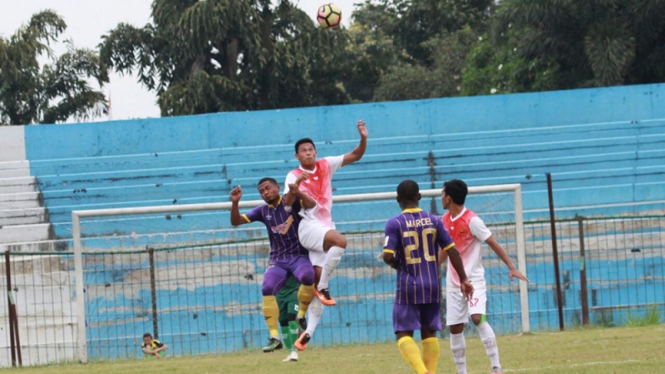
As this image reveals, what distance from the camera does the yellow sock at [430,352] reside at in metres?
7.59

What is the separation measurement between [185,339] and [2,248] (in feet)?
18.9

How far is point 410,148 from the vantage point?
2344cm

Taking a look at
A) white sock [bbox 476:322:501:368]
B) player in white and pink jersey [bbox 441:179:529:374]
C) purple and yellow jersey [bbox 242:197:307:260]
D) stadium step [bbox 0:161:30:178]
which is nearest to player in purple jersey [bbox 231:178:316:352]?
purple and yellow jersey [bbox 242:197:307:260]

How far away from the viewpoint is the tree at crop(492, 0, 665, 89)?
1038 inches

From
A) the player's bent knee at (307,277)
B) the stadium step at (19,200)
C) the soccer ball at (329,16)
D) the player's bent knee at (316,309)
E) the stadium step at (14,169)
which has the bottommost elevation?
the player's bent knee at (316,309)

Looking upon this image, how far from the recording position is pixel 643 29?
2733cm

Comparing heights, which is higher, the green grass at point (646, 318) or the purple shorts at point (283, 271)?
the purple shorts at point (283, 271)

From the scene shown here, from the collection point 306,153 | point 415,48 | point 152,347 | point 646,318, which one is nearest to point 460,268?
point 306,153

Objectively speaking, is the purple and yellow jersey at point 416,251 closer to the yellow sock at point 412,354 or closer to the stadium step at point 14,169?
the yellow sock at point 412,354

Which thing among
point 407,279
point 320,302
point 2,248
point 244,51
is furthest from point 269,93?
point 407,279

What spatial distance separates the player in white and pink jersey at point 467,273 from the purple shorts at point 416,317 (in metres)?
0.59

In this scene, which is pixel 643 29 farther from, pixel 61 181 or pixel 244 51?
pixel 61 181

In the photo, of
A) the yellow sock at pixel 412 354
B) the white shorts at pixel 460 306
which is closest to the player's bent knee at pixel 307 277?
the white shorts at pixel 460 306

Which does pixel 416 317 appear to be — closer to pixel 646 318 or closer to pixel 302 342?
pixel 302 342
